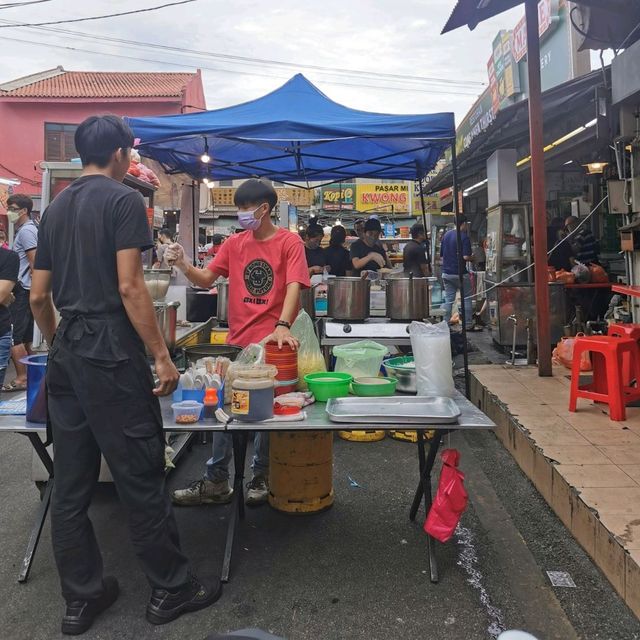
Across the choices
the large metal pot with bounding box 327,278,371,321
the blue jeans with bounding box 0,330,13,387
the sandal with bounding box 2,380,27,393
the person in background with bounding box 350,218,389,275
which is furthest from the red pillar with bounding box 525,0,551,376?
the sandal with bounding box 2,380,27,393

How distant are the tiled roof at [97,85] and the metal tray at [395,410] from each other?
21178 millimetres

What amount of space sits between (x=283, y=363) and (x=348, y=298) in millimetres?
2428

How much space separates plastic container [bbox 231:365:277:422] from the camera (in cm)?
260

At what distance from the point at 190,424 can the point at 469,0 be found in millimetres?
5106

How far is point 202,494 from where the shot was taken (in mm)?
3586

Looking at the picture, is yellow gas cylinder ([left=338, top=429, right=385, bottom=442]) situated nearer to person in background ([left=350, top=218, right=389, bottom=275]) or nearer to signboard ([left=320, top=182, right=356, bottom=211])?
person in background ([left=350, top=218, right=389, bottom=275])

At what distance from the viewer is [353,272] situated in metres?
7.61

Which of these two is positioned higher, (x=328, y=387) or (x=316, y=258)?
(x=316, y=258)

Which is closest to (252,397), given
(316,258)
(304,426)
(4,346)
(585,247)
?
(304,426)

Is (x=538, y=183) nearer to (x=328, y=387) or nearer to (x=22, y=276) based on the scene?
(x=328, y=387)

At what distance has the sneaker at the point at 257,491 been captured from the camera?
3602 millimetres

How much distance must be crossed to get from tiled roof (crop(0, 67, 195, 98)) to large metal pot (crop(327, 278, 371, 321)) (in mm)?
18689

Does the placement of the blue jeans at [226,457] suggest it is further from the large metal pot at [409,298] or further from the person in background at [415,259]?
the person in background at [415,259]

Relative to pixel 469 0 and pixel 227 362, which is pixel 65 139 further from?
pixel 227 362
